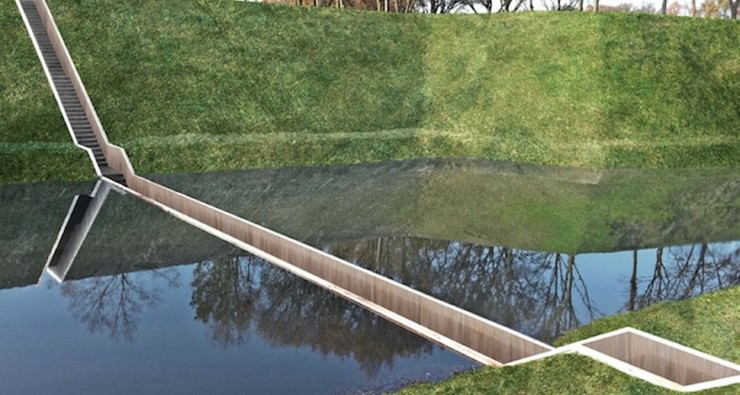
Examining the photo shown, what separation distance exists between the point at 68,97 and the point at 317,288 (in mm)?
21177

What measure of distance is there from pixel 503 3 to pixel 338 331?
197ft

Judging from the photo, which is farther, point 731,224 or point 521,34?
point 521,34

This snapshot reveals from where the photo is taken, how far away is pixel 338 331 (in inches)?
426

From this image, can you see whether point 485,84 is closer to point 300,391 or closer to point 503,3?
point 300,391

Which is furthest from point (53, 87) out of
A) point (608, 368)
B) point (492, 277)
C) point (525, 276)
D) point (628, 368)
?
point (628, 368)

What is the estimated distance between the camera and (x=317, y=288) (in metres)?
12.7

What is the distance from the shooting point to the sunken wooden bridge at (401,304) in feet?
27.2

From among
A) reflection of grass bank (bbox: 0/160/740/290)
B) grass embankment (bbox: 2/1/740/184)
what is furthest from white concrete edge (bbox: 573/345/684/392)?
grass embankment (bbox: 2/1/740/184)

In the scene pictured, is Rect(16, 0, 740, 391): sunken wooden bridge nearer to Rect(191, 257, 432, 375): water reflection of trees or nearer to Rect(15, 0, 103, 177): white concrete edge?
Rect(191, 257, 432, 375): water reflection of trees

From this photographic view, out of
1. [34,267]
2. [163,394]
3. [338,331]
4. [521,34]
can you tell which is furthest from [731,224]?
[521,34]

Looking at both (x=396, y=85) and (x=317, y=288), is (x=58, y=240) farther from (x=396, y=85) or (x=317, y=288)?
(x=396, y=85)

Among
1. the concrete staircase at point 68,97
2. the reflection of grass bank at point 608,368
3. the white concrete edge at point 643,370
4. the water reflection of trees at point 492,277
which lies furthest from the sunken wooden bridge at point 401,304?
the water reflection of trees at point 492,277

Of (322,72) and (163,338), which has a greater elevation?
(322,72)

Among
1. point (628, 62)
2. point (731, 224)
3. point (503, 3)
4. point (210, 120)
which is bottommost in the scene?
point (731, 224)
